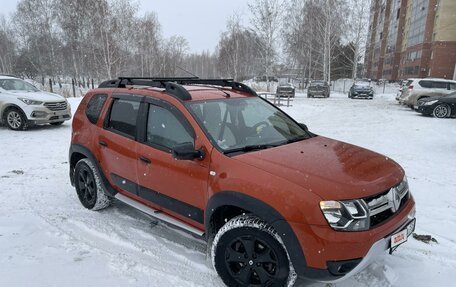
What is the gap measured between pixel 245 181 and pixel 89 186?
2.78 m

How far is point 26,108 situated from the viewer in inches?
410

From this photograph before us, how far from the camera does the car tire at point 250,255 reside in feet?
8.96

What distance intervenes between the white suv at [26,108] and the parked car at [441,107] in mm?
14837

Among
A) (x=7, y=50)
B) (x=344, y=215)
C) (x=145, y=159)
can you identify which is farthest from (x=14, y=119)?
(x=7, y=50)

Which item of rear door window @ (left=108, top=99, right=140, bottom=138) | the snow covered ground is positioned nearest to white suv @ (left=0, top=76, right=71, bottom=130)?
the snow covered ground

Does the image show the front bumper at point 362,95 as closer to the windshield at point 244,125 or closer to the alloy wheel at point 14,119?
the alloy wheel at point 14,119

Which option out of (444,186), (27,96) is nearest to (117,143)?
(444,186)

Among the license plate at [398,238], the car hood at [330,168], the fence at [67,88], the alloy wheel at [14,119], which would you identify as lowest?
the fence at [67,88]

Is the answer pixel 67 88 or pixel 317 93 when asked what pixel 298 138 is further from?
pixel 67 88

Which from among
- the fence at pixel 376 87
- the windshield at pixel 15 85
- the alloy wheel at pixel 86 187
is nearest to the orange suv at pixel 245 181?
the alloy wheel at pixel 86 187

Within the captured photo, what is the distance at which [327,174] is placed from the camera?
279cm

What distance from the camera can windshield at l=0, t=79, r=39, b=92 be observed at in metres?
11.0

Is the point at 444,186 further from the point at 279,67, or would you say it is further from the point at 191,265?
the point at 279,67

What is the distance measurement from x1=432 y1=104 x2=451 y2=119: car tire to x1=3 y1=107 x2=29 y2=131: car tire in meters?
16.1
